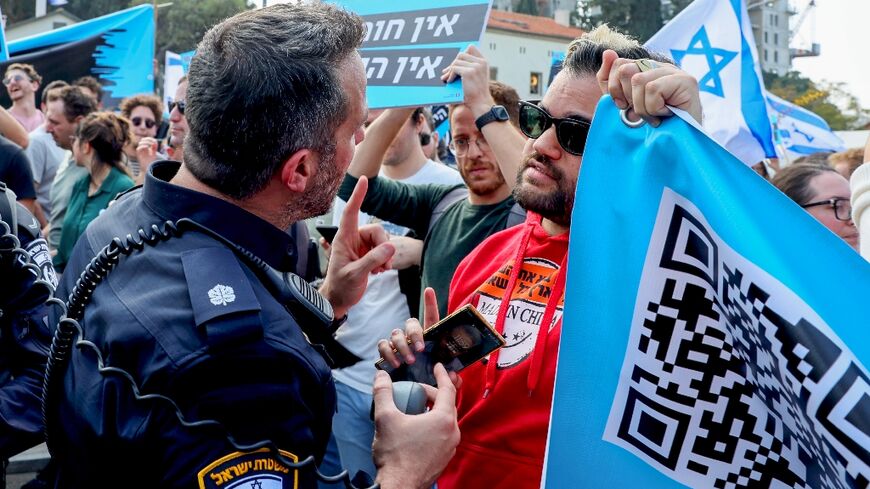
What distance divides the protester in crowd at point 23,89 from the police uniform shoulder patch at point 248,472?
8046 mm

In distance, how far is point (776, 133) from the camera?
11.8m

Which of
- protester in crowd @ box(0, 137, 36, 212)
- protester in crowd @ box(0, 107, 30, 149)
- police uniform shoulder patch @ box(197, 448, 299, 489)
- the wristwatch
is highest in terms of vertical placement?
the wristwatch

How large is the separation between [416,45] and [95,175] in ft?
10.7

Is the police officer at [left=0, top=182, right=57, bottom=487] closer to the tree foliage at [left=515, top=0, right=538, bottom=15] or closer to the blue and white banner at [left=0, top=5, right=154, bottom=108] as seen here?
the blue and white banner at [left=0, top=5, right=154, bottom=108]

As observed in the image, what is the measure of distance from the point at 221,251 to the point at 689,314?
1026 millimetres

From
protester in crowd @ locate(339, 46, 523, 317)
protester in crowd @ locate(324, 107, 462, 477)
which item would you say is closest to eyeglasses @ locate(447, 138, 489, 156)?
protester in crowd @ locate(339, 46, 523, 317)

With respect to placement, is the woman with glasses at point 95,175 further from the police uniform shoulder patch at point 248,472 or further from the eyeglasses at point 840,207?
the police uniform shoulder patch at point 248,472

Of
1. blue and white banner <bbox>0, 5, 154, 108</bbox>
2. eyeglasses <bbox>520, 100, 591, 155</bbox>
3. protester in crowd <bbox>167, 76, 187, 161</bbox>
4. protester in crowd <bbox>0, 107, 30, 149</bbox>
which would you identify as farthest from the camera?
blue and white banner <bbox>0, 5, 154, 108</bbox>

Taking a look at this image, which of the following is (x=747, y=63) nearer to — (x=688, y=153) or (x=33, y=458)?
(x=688, y=153)

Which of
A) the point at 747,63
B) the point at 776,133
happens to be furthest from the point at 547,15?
the point at 747,63

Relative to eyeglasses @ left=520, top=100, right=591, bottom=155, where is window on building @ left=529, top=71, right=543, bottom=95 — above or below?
below

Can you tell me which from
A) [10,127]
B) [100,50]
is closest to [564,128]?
[10,127]

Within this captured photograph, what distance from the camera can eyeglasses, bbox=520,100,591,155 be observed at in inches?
104

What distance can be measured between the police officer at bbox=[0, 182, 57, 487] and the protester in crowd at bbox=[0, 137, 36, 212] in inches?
116
